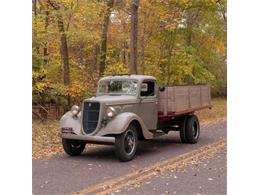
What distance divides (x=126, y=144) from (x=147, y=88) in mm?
2072

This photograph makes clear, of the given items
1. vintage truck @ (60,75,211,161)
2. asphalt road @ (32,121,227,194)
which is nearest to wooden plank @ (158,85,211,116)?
vintage truck @ (60,75,211,161)

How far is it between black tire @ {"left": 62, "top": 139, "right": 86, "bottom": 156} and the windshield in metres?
1.54

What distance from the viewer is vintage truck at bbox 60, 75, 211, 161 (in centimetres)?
896

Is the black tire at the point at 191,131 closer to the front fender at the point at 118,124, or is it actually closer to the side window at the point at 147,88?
the side window at the point at 147,88

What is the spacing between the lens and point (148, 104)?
33.6 feet

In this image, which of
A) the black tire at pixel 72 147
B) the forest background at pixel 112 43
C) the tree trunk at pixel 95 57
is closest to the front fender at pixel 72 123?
the black tire at pixel 72 147

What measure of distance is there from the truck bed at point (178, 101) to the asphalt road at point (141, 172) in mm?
937

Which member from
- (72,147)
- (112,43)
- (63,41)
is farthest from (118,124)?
(112,43)

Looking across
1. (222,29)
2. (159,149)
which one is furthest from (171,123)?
(222,29)

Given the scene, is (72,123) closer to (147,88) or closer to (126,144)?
(126,144)

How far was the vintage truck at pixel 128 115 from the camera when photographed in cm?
896

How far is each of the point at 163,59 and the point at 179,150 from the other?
13928mm
